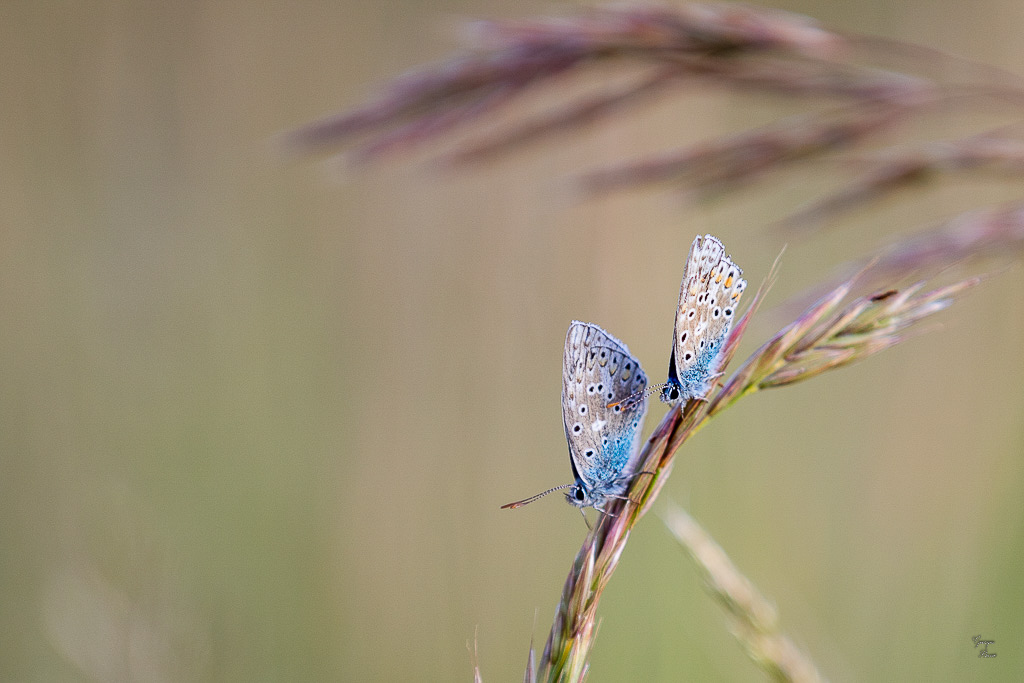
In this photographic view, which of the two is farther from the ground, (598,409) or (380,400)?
(598,409)

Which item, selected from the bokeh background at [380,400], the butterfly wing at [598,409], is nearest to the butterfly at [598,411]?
the butterfly wing at [598,409]

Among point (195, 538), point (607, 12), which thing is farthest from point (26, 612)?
point (607, 12)

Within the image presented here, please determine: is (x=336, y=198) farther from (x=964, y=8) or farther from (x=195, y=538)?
(x=964, y=8)

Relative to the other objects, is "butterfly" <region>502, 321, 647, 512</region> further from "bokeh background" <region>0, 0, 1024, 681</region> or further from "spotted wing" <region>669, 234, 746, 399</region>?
"bokeh background" <region>0, 0, 1024, 681</region>

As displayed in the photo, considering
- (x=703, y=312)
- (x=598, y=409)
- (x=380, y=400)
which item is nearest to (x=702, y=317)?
(x=703, y=312)

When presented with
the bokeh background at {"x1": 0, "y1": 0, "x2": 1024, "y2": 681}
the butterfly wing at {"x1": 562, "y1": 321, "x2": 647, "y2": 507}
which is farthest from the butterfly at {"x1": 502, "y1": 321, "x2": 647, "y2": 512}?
the bokeh background at {"x1": 0, "y1": 0, "x2": 1024, "y2": 681}

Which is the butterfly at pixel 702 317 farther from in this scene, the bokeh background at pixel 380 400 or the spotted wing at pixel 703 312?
the bokeh background at pixel 380 400

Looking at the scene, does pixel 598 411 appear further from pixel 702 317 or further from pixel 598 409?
pixel 702 317

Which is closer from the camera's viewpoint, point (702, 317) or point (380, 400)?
point (702, 317)
